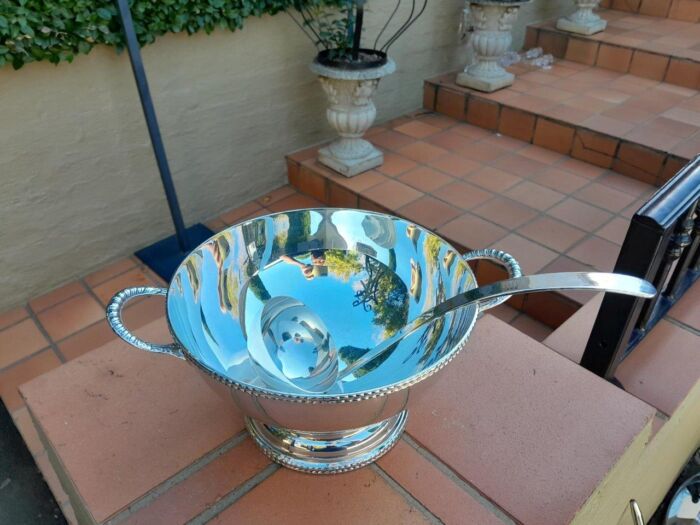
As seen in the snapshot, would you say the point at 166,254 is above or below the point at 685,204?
below

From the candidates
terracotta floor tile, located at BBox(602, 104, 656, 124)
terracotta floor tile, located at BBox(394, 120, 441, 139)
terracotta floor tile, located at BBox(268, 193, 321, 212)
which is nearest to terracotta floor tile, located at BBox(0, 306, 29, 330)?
terracotta floor tile, located at BBox(268, 193, 321, 212)

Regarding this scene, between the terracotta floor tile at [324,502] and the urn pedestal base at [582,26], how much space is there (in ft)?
11.2

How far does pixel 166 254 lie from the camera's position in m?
2.30

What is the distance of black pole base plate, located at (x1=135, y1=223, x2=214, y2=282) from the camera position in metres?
2.21

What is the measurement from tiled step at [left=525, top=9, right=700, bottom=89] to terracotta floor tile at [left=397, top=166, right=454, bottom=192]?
162cm

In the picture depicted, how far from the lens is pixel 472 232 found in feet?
6.79

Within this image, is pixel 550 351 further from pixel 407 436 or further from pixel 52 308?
pixel 52 308

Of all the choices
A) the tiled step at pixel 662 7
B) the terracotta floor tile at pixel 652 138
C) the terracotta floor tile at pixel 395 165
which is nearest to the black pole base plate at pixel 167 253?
the terracotta floor tile at pixel 395 165

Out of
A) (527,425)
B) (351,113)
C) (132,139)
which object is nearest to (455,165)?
(351,113)

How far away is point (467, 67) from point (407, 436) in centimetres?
270

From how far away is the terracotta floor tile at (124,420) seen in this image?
77cm

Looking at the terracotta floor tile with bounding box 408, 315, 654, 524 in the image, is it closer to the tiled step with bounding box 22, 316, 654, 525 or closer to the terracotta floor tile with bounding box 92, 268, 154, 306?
the tiled step with bounding box 22, 316, 654, 525

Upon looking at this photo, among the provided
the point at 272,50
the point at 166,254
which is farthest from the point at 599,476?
the point at 272,50

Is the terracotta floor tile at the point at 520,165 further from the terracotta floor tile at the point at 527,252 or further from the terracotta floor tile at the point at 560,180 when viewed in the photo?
the terracotta floor tile at the point at 527,252
